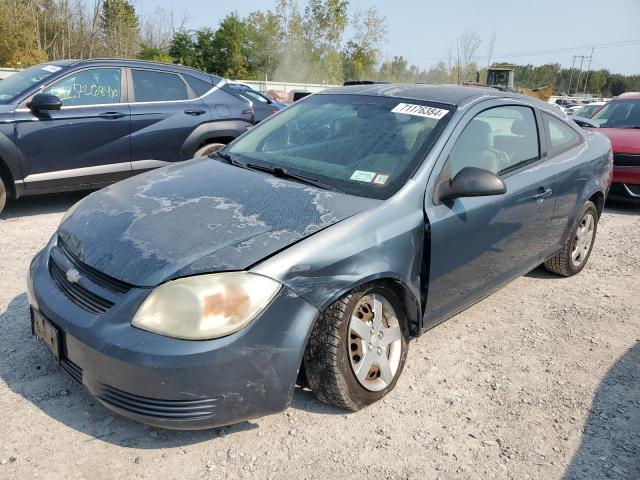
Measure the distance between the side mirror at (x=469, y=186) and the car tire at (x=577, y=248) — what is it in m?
1.85

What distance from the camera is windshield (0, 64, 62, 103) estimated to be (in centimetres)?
531

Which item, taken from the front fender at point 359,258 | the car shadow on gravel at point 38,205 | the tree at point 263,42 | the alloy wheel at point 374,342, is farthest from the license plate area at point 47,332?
the tree at point 263,42

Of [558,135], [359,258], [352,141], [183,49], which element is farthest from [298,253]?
[183,49]

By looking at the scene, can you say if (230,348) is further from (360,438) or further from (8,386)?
(8,386)

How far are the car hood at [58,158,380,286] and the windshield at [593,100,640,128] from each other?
7.23m

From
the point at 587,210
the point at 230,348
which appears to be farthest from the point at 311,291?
the point at 587,210

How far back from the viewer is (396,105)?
3.26 meters

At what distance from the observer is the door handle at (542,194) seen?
356 cm

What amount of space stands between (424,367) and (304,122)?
1743 mm

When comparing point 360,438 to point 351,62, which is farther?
point 351,62

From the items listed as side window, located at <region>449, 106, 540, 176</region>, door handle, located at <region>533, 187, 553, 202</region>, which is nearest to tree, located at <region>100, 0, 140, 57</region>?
side window, located at <region>449, 106, 540, 176</region>

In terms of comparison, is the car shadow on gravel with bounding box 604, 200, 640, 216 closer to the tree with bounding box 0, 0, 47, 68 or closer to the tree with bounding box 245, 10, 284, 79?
the tree with bounding box 0, 0, 47, 68

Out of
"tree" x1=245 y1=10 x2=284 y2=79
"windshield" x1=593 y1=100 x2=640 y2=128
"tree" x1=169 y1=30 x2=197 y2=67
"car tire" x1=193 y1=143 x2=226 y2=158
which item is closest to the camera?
"car tire" x1=193 y1=143 x2=226 y2=158

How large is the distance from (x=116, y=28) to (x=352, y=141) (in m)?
26.7
